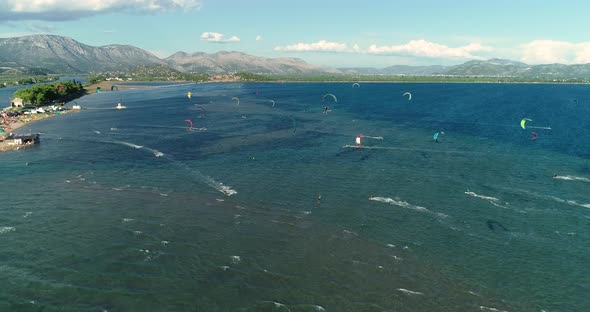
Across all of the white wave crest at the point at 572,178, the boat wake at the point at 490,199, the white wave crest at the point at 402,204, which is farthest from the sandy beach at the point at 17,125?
the white wave crest at the point at 572,178

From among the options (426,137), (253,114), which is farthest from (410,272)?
(253,114)

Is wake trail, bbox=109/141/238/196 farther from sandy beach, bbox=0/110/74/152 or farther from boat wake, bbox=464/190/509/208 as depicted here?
boat wake, bbox=464/190/509/208

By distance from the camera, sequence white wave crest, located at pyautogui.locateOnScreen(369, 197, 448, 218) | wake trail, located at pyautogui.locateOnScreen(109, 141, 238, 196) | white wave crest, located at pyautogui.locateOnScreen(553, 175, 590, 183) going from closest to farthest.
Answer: white wave crest, located at pyautogui.locateOnScreen(369, 197, 448, 218) < wake trail, located at pyautogui.locateOnScreen(109, 141, 238, 196) < white wave crest, located at pyautogui.locateOnScreen(553, 175, 590, 183)

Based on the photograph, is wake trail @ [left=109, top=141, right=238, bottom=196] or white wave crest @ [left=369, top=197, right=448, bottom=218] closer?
white wave crest @ [left=369, top=197, right=448, bottom=218]

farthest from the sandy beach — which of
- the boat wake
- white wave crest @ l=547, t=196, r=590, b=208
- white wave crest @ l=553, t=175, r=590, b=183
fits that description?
white wave crest @ l=553, t=175, r=590, b=183

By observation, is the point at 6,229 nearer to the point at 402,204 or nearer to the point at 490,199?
the point at 402,204

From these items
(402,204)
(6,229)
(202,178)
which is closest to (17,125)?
(202,178)

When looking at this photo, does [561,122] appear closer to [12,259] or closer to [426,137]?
[426,137]

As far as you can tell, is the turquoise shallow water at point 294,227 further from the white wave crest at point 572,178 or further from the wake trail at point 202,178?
the white wave crest at point 572,178
